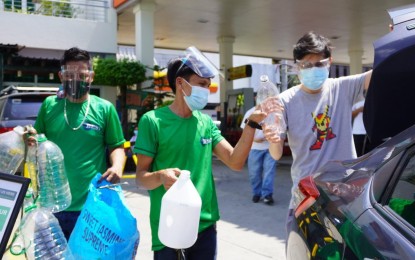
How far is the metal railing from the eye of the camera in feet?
43.8

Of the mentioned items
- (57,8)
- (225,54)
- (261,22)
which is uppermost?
(57,8)

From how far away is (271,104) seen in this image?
249 centimetres

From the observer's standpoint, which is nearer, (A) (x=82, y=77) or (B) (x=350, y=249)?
(B) (x=350, y=249)

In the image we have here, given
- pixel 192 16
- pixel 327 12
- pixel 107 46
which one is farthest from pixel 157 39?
pixel 327 12

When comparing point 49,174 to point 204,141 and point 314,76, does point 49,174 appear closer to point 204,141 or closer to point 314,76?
point 204,141

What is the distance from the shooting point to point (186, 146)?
7.89 ft

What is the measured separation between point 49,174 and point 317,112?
1.70m

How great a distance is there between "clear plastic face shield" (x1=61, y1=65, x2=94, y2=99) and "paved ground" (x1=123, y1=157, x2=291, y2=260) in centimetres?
225

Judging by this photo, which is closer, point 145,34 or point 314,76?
point 314,76

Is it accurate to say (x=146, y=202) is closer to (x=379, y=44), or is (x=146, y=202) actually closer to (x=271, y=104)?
(x=271, y=104)

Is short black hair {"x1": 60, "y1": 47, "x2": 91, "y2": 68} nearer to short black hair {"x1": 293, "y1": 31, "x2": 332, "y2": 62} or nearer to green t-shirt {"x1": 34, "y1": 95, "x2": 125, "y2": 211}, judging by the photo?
green t-shirt {"x1": 34, "y1": 95, "x2": 125, "y2": 211}

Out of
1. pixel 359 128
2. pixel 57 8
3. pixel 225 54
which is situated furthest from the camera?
pixel 225 54

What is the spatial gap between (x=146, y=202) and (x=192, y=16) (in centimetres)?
858

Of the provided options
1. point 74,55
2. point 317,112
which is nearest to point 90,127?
point 74,55
